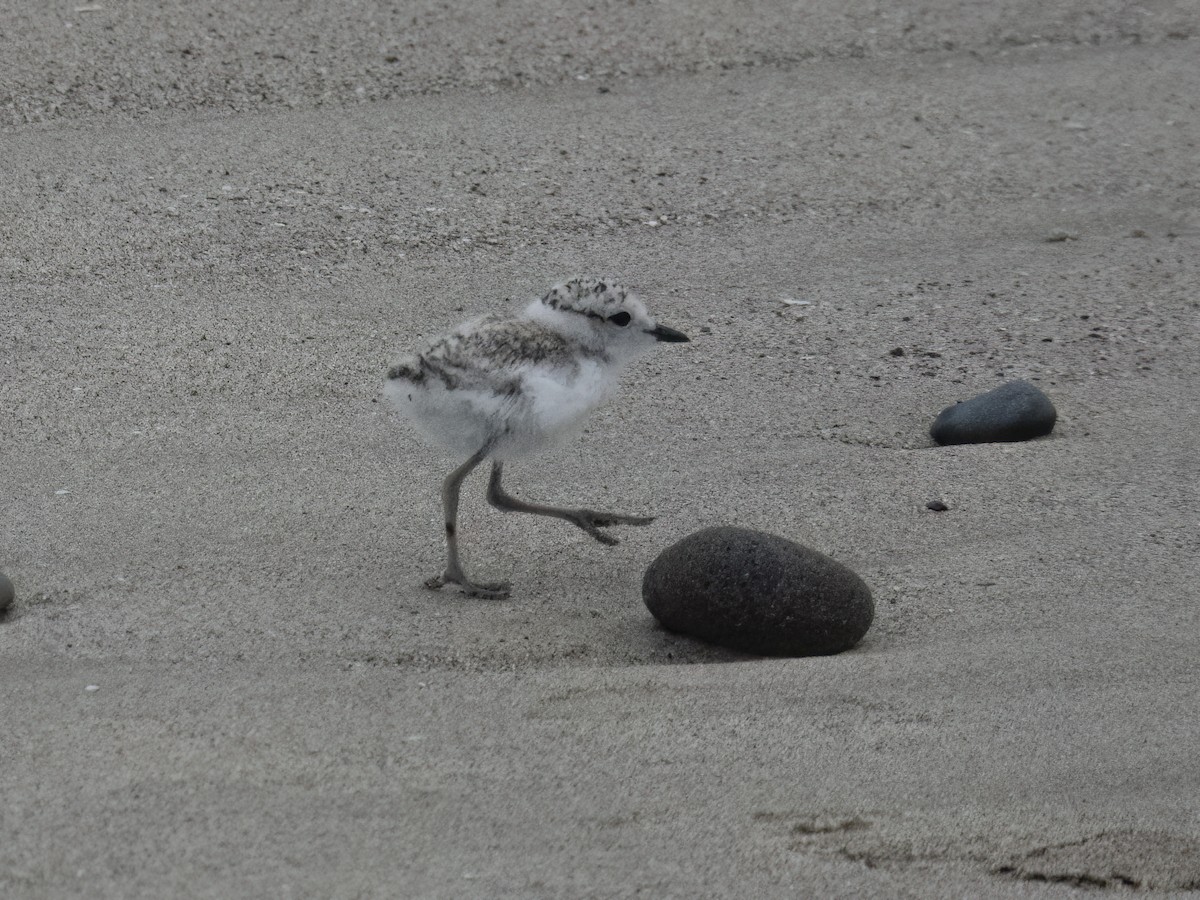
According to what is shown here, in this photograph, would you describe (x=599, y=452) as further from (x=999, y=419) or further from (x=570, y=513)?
(x=999, y=419)

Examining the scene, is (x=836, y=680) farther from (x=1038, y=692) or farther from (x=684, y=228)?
(x=684, y=228)

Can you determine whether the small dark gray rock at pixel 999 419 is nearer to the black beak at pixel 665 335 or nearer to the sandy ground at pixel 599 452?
Answer: the sandy ground at pixel 599 452

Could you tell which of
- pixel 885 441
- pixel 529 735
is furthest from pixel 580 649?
pixel 885 441

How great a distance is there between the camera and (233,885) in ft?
8.48

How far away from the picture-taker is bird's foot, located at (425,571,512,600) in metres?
4.08

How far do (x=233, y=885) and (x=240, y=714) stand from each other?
67 centimetres

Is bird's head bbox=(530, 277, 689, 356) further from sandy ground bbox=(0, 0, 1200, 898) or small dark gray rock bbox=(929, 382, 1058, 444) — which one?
small dark gray rock bbox=(929, 382, 1058, 444)

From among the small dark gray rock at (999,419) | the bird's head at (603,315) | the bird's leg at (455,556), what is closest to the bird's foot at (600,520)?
the bird's leg at (455,556)

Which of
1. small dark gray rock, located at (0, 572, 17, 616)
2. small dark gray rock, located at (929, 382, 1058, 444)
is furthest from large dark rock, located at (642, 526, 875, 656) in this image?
small dark gray rock, located at (0, 572, 17, 616)

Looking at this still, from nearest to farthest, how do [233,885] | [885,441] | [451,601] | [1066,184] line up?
[233,885]
[451,601]
[885,441]
[1066,184]

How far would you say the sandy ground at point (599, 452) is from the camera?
9.47 ft

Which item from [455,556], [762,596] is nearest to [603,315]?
[455,556]

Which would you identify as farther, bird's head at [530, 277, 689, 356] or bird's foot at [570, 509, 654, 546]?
bird's foot at [570, 509, 654, 546]

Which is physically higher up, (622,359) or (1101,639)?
(622,359)
